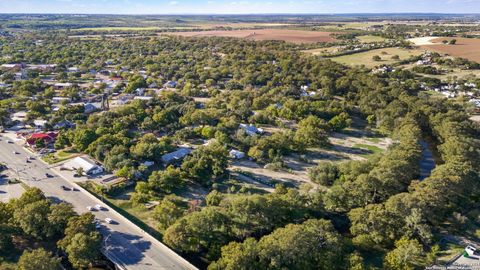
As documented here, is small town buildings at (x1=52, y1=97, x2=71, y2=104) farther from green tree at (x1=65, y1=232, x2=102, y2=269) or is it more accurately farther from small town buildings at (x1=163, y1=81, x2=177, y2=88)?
green tree at (x1=65, y1=232, x2=102, y2=269)

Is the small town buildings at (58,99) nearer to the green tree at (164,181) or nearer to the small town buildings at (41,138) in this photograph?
the small town buildings at (41,138)

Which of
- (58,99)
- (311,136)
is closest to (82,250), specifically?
(311,136)

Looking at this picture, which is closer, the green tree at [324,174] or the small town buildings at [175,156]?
the green tree at [324,174]

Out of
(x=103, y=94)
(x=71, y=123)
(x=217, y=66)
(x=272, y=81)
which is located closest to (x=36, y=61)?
(x=103, y=94)

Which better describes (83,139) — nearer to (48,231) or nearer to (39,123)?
(39,123)

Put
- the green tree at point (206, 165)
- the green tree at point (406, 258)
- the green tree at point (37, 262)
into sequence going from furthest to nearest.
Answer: the green tree at point (206, 165), the green tree at point (406, 258), the green tree at point (37, 262)

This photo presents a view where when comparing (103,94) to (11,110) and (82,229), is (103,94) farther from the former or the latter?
(82,229)

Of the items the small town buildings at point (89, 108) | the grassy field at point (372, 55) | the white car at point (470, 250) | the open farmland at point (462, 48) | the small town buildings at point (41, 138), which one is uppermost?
the open farmland at point (462, 48)

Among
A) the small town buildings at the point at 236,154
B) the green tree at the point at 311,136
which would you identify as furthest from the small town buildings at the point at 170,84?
the small town buildings at the point at 236,154
